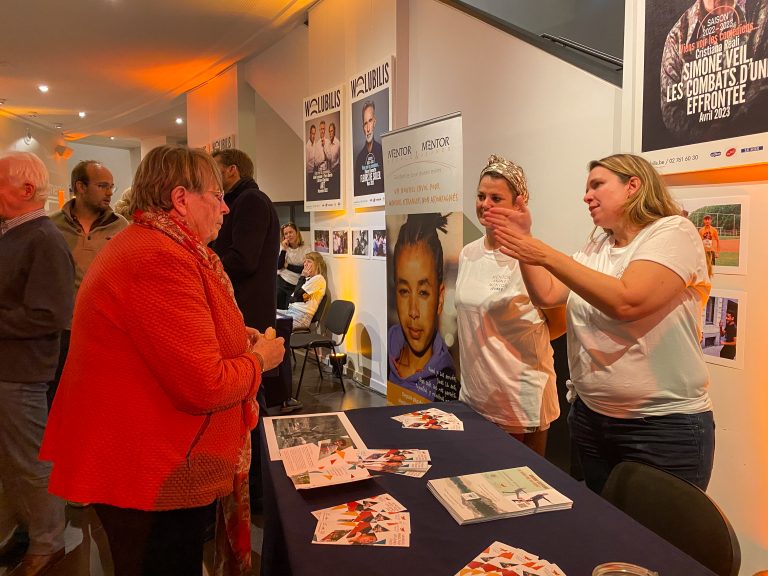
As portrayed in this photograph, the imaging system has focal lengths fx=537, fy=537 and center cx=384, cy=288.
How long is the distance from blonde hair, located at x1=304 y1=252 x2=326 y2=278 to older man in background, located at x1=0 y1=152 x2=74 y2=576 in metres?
3.62

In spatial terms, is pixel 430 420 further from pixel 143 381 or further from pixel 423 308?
pixel 423 308

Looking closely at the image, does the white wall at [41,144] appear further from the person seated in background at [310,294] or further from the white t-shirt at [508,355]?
the white t-shirt at [508,355]

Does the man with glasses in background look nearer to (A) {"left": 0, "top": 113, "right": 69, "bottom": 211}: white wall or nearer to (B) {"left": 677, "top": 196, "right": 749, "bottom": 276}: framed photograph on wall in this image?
(B) {"left": 677, "top": 196, "right": 749, "bottom": 276}: framed photograph on wall

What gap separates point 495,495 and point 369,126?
4068mm

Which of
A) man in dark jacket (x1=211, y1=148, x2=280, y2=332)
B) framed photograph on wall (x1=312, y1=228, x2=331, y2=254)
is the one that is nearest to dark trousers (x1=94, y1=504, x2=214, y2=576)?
man in dark jacket (x1=211, y1=148, x2=280, y2=332)

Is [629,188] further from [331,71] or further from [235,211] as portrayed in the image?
[331,71]

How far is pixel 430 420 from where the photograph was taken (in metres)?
1.74

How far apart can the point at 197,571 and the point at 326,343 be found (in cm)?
360

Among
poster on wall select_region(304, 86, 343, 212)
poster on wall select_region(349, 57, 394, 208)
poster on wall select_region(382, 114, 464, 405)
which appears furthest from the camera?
poster on wall select_region(304, 86, 343, 212)

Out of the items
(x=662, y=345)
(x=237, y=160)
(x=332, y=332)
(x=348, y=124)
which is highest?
(x=348, y=124)

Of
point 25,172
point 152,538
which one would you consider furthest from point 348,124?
point 152,538

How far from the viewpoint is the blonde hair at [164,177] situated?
1.27 m

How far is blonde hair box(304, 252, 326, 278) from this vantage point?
5.76m

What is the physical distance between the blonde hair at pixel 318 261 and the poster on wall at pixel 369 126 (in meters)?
0.88
